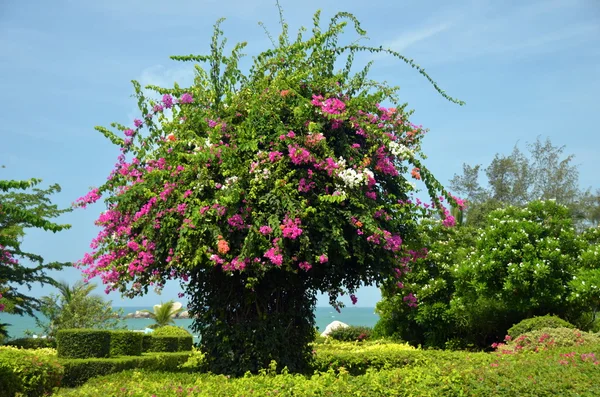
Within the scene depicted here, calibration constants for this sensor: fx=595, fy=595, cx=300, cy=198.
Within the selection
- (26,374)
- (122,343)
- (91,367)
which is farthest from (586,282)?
(26,374)

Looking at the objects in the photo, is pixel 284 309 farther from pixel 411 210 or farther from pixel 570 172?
pixel 570 172

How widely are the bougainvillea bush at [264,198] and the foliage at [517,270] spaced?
1018cm

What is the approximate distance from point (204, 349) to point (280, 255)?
10.8 ft

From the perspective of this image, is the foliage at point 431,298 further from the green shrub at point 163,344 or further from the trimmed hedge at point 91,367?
the trimmed hedge at point 91,367

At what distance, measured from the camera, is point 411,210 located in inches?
470

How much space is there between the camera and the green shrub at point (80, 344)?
1578 cm

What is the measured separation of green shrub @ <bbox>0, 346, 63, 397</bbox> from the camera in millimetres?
11297

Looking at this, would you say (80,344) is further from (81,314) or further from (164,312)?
(164,312)

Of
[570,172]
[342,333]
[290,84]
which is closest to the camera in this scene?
[290,84]

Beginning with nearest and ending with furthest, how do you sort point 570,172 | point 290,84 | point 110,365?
point 290,84 < point 110,365 < point 570,172

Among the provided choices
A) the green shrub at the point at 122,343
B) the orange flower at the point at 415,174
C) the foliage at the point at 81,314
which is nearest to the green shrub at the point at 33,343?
the foliage at the point at 81,314

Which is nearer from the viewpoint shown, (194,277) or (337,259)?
(337,259)

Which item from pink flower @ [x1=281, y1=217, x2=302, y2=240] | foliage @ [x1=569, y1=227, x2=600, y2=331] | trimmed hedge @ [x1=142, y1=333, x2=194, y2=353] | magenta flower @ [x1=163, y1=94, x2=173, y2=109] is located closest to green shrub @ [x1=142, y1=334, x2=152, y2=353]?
trimmed hedge @ [x1=142, y1=333, x2=194, y2=353]

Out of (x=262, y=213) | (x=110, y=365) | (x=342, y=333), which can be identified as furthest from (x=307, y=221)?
(x=342, y=333)
